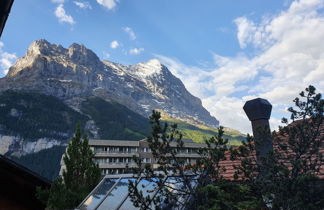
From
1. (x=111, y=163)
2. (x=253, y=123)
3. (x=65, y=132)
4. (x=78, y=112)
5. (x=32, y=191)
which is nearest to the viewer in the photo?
(x=32, y=191)

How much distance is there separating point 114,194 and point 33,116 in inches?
7387

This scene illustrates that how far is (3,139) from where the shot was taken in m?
150

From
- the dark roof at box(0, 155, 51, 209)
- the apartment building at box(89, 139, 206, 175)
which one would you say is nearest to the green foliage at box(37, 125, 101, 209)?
the dark roof at box(0, 155, 51, 209)

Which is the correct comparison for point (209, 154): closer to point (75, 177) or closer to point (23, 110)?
point (75, 177)

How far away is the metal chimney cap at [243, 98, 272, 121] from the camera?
9.52 metres

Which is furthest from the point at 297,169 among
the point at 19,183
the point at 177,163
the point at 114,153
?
the point at 114,153

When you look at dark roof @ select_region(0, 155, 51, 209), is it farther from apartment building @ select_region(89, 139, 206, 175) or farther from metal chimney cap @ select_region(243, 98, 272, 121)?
apartment building @ select_region(89, 139, 206, 175)

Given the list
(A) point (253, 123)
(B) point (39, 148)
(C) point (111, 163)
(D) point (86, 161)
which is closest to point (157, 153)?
(A) point (253, 123)

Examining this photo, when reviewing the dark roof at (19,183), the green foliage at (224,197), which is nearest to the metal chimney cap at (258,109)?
the green foliage at (224,197)

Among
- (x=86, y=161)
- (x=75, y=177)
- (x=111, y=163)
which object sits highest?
(x=86, y=161)

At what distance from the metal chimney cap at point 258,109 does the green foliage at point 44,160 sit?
139 metres

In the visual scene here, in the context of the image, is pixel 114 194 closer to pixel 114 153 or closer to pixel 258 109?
pixel 258 109

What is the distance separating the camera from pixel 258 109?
31.3 ft

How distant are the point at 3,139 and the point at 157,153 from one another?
7145 inches
